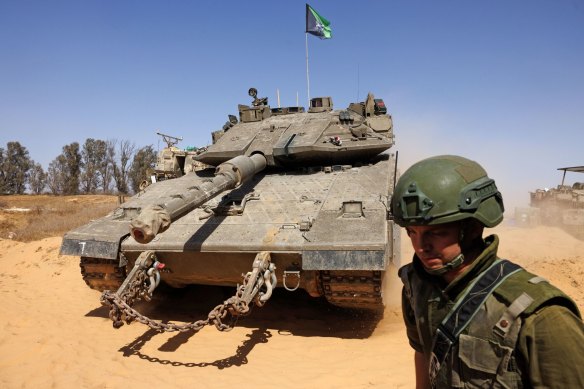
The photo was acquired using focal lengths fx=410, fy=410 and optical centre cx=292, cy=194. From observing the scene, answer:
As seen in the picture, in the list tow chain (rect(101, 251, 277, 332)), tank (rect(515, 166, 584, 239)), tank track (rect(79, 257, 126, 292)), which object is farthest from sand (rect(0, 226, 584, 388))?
tank (rect(515, 166, 584, 239))

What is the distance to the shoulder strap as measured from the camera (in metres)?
1.38

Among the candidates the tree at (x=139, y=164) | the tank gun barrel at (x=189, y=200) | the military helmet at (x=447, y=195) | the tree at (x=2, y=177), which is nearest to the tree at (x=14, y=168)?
the tree at (x=2, y=177)

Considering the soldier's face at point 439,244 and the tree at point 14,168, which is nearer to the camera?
the soldier's face at point 439,244

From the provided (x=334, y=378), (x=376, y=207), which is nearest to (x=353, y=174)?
(x=376, y=207)

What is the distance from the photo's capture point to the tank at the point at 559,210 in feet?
47.7

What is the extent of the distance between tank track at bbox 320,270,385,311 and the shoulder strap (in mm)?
3023

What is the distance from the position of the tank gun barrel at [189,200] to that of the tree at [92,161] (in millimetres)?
39031

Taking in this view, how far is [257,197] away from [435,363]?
4.54 m

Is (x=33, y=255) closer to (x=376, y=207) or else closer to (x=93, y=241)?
(x=93, y=241)

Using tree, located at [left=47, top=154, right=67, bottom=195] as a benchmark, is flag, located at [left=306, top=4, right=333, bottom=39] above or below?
above

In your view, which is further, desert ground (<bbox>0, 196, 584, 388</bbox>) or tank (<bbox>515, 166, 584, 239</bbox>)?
tank (<bbox>515, 166, 584, 239</bbox>)

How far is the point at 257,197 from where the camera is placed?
19.3ft

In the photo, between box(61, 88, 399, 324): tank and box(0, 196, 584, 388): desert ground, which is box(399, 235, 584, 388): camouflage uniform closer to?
box(61, 88, 399, 324): tank

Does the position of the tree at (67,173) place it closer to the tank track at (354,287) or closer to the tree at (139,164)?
the tree at (139,164)
